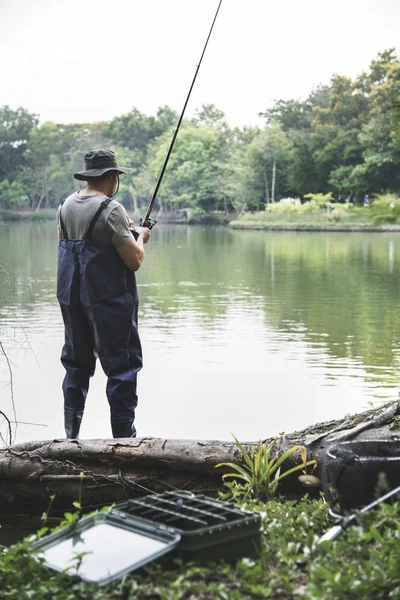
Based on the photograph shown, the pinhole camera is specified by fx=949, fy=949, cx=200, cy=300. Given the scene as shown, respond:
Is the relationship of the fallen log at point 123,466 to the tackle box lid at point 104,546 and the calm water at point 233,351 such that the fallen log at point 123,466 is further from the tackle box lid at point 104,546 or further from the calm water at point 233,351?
the tackle box lid at point 104,546

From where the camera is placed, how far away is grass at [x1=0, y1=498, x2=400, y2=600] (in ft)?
6.61

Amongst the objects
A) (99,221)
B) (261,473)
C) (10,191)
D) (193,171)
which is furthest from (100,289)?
(10,191)

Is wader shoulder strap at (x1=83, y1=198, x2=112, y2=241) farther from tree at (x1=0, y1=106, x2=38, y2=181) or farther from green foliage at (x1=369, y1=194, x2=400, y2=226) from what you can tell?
tree at (x1=0, y1=106, x2=38, y2=181)

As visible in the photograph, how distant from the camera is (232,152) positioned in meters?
71.6

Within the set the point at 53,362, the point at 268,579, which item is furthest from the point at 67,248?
the point at 53,362

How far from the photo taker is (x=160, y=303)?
13.3 meters

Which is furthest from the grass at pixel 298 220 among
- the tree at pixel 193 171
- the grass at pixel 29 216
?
the grass at pixel 29 216

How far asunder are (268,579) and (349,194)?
5716cm

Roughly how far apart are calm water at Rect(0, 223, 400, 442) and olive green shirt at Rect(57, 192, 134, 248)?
413 mm

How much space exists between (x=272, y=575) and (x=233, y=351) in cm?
A: 693

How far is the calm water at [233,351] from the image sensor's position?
6379mm

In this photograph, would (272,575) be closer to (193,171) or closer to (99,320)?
(99,320)

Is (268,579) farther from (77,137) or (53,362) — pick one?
(77,137)

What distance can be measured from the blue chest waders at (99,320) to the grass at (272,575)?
6.64 feet
